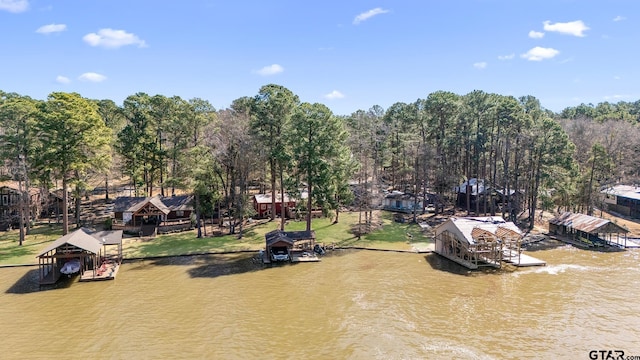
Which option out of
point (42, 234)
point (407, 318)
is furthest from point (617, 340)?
Result: point (42, 234)

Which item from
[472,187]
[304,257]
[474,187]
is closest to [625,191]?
[474,187]

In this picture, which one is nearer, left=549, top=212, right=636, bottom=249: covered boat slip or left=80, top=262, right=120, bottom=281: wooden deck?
left=80, top=262, right=120, bottom=281: wooden deck

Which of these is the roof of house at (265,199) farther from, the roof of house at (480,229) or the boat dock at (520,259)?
the boat dock at (520,259)

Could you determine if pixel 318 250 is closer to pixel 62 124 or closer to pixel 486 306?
pixel 486 306

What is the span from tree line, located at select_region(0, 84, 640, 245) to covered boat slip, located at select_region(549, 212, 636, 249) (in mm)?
3098

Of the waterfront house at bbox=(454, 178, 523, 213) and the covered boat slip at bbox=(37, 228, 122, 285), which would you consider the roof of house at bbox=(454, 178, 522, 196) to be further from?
the covered boat slip at bbox=(37, 228, 122, 285)

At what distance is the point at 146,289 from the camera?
1079 inches

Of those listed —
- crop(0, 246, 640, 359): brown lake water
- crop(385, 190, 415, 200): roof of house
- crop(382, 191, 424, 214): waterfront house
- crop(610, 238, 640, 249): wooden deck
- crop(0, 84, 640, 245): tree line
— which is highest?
crop(0, 84, 640, 245): tree line

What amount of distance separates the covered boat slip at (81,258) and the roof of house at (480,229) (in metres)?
27.3

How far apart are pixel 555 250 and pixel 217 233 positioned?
108 ft

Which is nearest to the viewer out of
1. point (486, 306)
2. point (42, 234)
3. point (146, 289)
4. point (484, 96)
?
point (486, 306)

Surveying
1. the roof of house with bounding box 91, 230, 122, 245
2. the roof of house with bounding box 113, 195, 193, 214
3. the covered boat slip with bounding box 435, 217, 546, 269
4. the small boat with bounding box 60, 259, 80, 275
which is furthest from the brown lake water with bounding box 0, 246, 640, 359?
the roof of house with bounding box 113, 195, 193, 214

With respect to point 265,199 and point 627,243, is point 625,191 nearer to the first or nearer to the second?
point 627,243

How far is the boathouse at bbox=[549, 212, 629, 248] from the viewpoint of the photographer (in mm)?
36156
